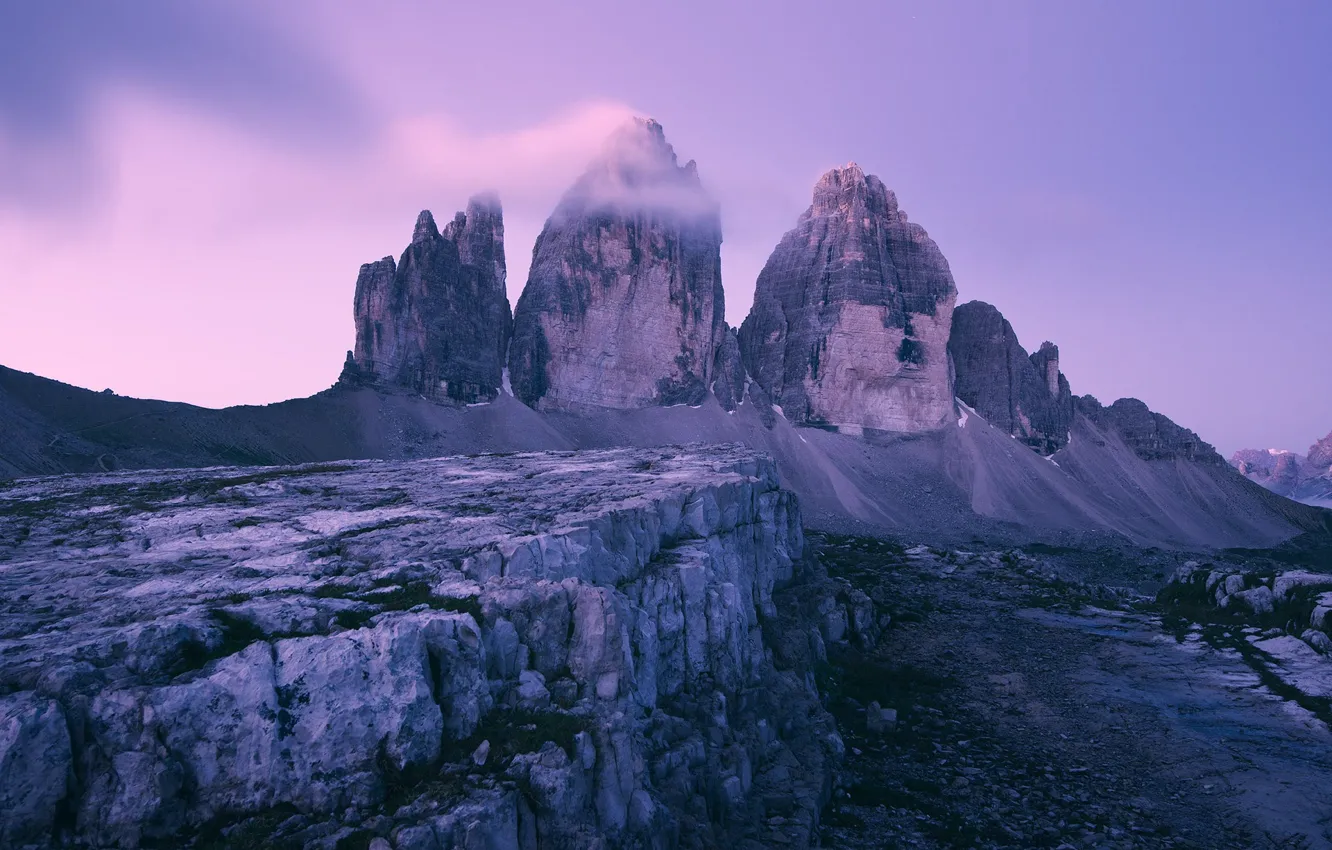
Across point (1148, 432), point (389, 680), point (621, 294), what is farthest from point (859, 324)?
point (389, 680)

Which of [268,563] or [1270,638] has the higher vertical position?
[268,563]

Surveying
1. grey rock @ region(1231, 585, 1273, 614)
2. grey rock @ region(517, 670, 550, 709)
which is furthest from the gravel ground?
grey rock @ region(517, 670, 550, 709)

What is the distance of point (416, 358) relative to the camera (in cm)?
11450

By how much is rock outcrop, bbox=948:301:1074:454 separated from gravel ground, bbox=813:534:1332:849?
10610 centimetres

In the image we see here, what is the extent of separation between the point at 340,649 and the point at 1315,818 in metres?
26.2

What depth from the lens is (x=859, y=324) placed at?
142250 mm

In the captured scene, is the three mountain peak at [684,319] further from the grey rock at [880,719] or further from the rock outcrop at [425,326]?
the grey rock at [880,719]

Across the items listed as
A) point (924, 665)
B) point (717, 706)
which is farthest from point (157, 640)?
point (924, 665)

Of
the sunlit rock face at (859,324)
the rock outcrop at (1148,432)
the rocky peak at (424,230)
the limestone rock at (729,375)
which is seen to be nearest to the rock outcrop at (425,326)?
the rocky peak at (424,230)

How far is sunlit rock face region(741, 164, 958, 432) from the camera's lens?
467ft

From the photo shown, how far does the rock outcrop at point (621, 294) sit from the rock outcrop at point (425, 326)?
7584 mm

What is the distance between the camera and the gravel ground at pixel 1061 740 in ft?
75.2

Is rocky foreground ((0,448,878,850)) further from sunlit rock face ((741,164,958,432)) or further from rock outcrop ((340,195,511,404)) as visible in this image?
sunlit rock face ((741,164,958,432))

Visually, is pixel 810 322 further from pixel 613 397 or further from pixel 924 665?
pixel 924 665
